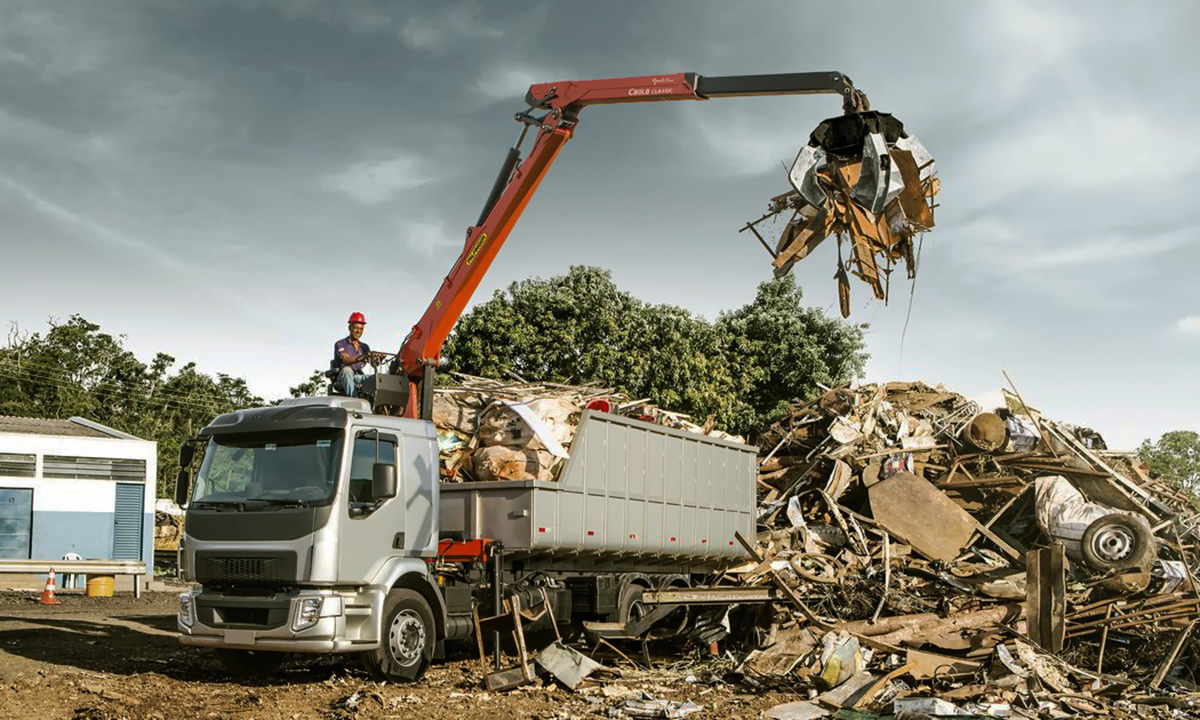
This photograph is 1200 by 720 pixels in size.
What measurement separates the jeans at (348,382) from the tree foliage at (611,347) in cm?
1864

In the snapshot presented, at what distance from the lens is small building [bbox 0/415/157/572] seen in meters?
28.0

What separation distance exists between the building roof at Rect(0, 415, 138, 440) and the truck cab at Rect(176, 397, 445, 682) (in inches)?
813

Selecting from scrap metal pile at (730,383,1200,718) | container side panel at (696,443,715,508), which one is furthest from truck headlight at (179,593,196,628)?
container side panel at (696,443,715,508)

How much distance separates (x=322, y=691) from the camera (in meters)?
10.9

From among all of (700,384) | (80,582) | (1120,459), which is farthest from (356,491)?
(700,384)

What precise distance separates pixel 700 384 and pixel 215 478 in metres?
24.8

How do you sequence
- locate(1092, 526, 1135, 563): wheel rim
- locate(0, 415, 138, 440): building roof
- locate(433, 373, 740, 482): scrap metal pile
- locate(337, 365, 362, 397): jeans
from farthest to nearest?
1. locate(0, 415, 138, 440): building roof
2. locate(1092, 526, 1135, 563): wheel rim
3. locate(337, 365, 362, 397): jeans
4. locate(433, 373, 740, 482): scrap metal pile

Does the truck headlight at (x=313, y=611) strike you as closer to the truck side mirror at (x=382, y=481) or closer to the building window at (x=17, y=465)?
the truck side mirror at (x=382, y=481)

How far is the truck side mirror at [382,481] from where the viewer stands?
1070 cm

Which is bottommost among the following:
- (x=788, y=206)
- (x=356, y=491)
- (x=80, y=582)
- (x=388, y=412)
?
(x=80, y=582)

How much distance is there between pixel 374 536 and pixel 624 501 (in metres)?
3.39

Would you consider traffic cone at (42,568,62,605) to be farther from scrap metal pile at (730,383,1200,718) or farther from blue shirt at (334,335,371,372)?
scrap metal pile at (730,383,1200,718)

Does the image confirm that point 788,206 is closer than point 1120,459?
Yes

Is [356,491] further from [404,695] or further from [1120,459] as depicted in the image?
[1120,459]
